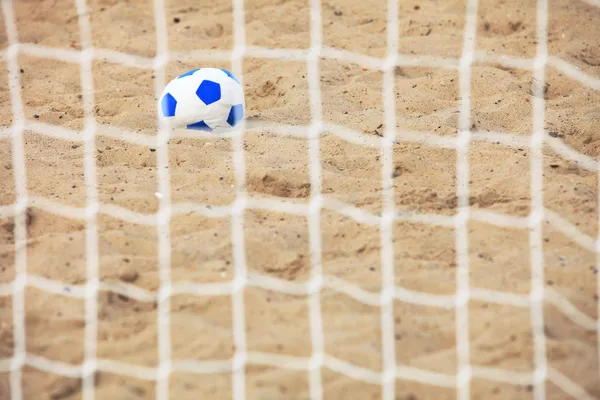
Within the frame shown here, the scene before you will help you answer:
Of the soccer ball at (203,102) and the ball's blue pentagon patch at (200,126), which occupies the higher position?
the soccer ball at (203,102)

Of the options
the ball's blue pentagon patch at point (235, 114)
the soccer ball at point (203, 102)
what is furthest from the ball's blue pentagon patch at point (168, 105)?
the ball's blue pentagon patch at point (235, 114)

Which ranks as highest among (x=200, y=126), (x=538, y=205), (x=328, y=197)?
(x=200, y=126)

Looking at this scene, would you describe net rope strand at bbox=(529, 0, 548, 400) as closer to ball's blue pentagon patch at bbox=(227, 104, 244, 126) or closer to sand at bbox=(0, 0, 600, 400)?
→ sand at bbox=(0, 0, 600, 400)

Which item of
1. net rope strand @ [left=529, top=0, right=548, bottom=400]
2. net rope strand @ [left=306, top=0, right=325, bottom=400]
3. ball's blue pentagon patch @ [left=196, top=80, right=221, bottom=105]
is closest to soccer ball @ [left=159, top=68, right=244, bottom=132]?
ball's blue pentagon patch @ [left=196, top=80, right=221, bottom=105]

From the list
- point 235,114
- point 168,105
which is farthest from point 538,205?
point 168,105

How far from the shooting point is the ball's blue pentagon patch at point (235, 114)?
3736mm

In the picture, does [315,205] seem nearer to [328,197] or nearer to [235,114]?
[328,197]

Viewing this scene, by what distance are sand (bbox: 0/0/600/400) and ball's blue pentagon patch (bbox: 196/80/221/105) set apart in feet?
0.61

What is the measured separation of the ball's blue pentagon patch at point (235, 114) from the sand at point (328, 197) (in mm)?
102

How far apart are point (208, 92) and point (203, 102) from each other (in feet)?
0.16

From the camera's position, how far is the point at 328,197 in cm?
330

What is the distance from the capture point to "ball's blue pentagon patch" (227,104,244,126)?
3.74 meters

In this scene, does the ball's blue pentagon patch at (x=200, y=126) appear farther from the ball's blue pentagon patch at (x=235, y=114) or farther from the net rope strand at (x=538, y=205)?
the net rope strand at (x=538, y=205)

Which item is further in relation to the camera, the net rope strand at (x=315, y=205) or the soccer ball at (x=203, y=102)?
the soccer ball at (x=203, y=102)
